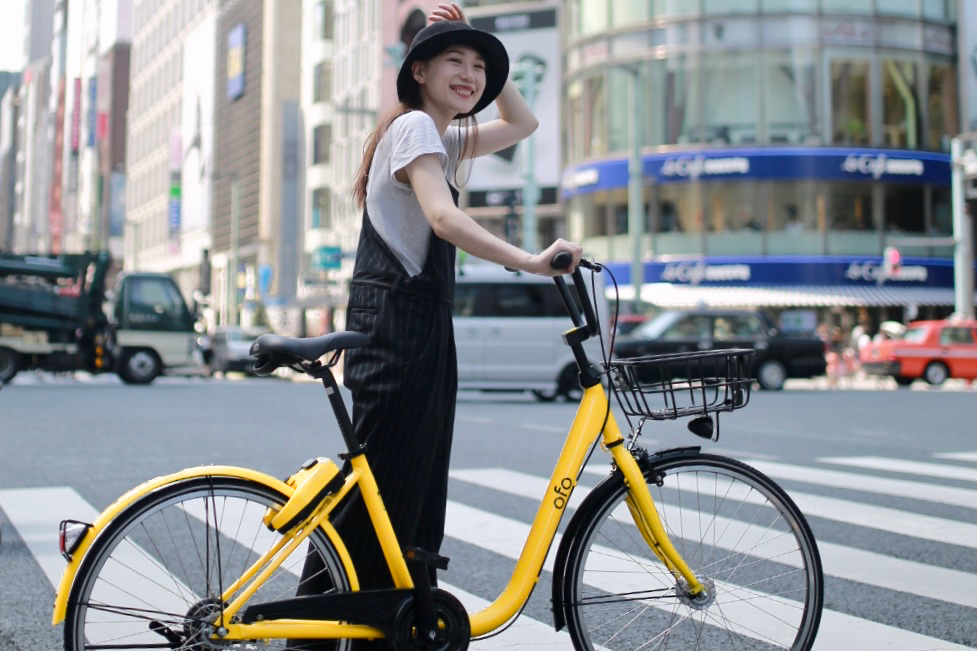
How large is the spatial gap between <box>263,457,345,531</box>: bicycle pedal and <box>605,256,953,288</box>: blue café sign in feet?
121

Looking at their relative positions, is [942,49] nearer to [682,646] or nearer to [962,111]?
[962,111]

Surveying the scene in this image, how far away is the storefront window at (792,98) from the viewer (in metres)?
39.7

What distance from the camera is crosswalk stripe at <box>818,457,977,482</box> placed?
8.68 m

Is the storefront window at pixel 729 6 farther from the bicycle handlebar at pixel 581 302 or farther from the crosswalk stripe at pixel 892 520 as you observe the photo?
the bicycle handlebar at pixel 581 302

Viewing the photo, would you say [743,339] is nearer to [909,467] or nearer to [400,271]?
[909,467]

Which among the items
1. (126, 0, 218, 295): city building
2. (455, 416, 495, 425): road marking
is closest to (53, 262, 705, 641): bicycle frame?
(455, 416, 495, 425): road marking

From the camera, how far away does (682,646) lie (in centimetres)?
336

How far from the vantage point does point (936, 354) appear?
27.0 metres

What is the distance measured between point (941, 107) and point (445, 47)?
41459 mm

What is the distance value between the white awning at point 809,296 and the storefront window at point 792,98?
480 cm

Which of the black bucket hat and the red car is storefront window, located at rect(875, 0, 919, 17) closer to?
the red car

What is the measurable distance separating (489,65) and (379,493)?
3.61 feet

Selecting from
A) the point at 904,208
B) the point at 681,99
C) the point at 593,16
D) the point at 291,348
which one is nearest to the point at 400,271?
the point at 291,348

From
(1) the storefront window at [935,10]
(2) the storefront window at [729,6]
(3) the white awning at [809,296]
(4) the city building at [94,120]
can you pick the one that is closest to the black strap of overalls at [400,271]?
(3) the white awning at [809,296]
